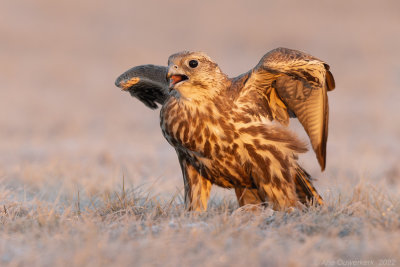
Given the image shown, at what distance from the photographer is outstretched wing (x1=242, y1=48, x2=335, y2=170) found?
13.7 ft

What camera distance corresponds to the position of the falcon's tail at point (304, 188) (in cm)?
452

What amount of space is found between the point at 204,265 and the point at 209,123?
61.4 inches

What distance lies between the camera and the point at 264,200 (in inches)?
175

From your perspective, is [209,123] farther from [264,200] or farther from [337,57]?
[337,57]

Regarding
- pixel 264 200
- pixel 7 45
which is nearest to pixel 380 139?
pixel 264 200

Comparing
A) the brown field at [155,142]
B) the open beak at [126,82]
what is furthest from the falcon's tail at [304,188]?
the open beak at [126,82]

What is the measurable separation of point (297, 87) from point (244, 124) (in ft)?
1.90

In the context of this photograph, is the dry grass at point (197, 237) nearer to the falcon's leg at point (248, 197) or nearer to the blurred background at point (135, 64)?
the falcon's leg at point (248, 197)

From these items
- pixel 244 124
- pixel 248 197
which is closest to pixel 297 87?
pixel 244 124

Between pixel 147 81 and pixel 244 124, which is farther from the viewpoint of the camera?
pixel 147 81

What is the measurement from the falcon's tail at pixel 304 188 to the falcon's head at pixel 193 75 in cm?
91

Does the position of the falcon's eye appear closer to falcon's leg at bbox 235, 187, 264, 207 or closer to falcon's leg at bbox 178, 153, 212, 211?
falcon's leg at bbox 178, 153, 212, 211

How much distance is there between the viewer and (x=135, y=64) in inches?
700

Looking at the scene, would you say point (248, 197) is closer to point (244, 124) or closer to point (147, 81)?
point (244, 124)
